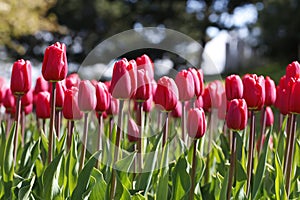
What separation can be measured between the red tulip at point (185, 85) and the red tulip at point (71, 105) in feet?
1.39

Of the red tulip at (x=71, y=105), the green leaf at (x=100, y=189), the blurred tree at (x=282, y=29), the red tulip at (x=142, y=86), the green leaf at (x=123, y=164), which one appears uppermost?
the blurred tree at (x=282, y=29)

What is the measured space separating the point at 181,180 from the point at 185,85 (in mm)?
416

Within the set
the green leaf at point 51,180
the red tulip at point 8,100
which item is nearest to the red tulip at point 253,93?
the green leaf at point 51,180

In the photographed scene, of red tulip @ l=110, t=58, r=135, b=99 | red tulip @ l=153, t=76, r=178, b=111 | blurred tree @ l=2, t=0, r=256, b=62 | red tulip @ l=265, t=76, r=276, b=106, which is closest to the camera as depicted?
red tulip @ l=110, t=58, r=135, b=99

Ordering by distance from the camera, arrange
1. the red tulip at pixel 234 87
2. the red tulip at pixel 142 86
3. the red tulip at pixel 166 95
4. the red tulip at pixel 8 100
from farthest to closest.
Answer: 1. the red tulip at pixel 8 100
2. the red tulip at pixel 234 87
3. the red tulip at pixel 166 95
4. the red tulip at pixel 142 86

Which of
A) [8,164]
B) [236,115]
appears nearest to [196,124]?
[236,115]

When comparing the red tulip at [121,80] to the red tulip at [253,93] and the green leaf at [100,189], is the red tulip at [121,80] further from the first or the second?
the red tulip at [253,93]

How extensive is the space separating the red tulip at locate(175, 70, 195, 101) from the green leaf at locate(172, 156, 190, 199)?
0.33 metres

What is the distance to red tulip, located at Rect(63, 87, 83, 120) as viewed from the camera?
Answer: 1898mm

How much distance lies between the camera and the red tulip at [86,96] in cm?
178

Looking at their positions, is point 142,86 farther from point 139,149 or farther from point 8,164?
point 8,164

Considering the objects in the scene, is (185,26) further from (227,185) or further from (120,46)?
→ (227,185)

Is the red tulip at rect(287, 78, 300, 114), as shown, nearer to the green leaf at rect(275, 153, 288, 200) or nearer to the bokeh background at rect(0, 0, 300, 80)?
the green leaf at rect(275, 153, 288, 200)

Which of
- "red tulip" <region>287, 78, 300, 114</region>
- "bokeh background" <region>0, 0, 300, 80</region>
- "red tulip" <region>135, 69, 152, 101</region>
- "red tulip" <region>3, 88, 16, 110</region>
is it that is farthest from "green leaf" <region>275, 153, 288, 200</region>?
"bokeh background" <region>0, 0, 300, 80</region>
